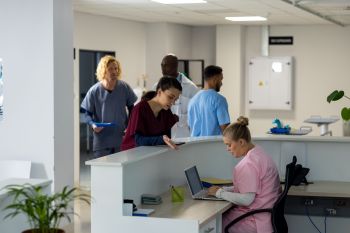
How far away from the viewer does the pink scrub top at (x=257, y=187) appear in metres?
4.74

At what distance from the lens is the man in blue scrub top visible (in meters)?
6.97

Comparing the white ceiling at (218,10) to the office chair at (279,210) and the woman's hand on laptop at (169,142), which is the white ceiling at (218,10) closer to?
the woman's hand on laptop at (169,142)

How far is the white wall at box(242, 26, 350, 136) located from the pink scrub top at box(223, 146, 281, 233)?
388 inches

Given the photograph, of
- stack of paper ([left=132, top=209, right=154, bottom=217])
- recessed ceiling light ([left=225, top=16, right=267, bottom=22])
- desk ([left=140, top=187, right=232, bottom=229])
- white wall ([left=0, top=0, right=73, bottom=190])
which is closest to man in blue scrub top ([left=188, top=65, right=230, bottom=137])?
white wall ([left=0, top=0, right=73, bottom=190])

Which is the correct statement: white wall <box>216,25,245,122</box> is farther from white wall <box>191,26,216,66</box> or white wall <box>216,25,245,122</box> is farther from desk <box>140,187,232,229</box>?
desk <box>140,187,232,229</box>

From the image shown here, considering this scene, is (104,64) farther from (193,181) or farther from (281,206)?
(281,206)

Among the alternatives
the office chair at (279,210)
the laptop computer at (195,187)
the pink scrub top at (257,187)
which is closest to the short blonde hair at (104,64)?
the laptop computer at (195,187)

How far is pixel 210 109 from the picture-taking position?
698cm

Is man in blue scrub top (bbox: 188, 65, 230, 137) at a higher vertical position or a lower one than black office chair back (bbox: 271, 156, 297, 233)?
higher

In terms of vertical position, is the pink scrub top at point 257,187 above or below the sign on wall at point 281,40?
below

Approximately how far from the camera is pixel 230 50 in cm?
1469

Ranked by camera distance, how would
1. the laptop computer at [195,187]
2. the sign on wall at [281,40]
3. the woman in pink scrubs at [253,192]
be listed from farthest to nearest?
the sign on wall at [281,40] → the laptop computer at [195,187] → the woman in pink scrubs at [253,192]

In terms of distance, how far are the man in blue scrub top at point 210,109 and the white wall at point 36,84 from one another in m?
1.26

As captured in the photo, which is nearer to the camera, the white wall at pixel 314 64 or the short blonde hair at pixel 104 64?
the short blonde hair at pixel 104 64
